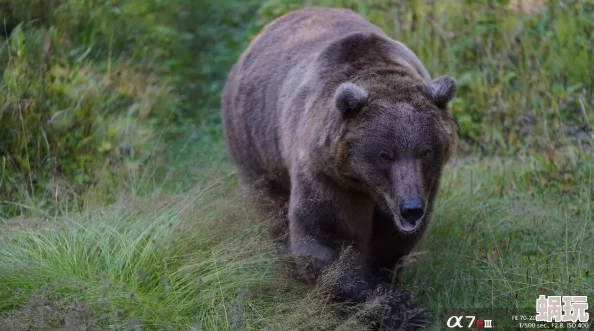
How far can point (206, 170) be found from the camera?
6539mm

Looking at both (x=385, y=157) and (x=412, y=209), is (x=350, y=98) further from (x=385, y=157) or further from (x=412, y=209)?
(x=412, y=209)

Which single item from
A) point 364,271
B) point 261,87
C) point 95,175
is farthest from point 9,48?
point 364,271

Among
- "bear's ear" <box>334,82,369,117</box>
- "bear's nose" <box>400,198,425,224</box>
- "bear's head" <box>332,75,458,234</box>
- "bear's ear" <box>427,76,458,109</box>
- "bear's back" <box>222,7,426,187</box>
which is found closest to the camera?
"bear's nose" <box>400,198,425,224</box>

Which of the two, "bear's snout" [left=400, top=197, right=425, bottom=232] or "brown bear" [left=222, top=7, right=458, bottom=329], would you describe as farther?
"brown bear" [left=222, top=7, right=458, bottom=329]

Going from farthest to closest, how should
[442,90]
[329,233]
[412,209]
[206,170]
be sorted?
[206,170], [329,233], [442,90], [412,209]

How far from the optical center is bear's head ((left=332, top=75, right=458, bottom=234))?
5.29 m

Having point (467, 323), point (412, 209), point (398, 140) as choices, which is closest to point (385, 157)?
point (398, 140)

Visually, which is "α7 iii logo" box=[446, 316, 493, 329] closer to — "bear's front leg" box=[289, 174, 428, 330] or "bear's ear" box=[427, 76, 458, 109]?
"bear's front leg" box=[289, 174, 428, 330]

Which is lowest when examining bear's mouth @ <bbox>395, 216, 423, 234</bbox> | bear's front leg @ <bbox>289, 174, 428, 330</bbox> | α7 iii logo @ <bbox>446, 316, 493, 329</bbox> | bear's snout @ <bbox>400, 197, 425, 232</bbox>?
α7 iii logo @ <bbox>446, 316, 493, 329</bbox>

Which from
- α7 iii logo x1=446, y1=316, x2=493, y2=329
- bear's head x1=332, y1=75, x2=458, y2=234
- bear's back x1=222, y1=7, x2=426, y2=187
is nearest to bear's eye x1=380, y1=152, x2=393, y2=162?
bear's head x1=332, y1=75, x2=458, y2=234

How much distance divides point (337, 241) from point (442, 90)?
3.69ft

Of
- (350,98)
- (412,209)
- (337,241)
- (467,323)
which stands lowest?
(467,323)

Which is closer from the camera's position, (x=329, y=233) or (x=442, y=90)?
(x=442, y=90)

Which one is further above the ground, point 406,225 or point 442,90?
point 442,90
